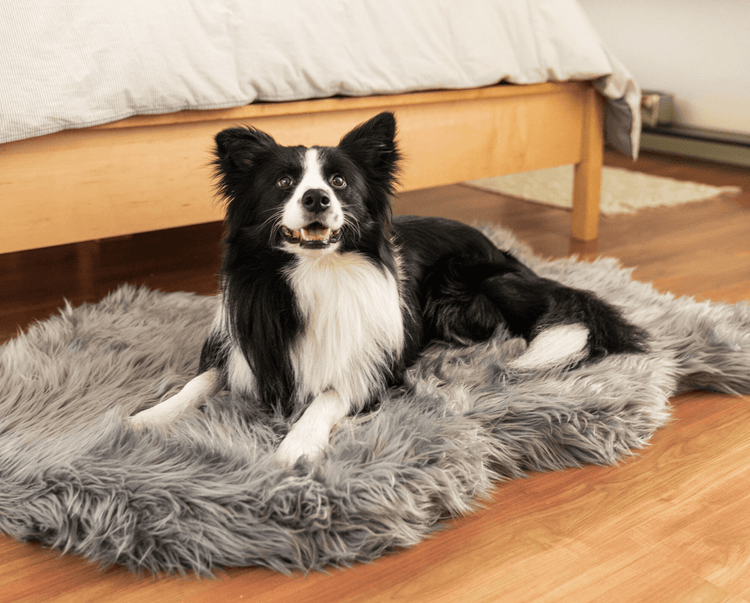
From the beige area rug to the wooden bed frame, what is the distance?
79cm

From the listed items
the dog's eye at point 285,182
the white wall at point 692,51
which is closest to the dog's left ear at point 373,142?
the dog's eye at point 285,182

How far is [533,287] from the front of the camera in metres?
1.92

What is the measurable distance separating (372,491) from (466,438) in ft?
0.86

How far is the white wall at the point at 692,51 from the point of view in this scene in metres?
4.48

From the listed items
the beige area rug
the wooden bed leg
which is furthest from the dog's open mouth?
the beige area rug

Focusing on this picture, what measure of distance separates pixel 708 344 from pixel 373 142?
1.04m

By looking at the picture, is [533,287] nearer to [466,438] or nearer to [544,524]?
[466,438]

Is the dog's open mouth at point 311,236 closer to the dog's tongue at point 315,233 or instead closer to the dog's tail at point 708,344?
the dog's tongue at point 315,233

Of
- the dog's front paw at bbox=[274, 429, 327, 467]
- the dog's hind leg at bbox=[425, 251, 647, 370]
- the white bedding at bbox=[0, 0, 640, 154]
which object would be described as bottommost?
the dog's front paw at bbox=[274, 429, 327, 467]

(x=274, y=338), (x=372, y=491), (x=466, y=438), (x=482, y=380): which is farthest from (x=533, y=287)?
(x=372, y=491)

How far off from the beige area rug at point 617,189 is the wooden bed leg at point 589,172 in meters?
0.55

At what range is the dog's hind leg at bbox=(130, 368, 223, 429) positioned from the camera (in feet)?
4.87

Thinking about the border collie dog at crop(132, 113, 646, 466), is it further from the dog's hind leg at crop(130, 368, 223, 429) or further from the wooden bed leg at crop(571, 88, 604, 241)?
the wooden bed leg at crop(571, 88, 604, 241)

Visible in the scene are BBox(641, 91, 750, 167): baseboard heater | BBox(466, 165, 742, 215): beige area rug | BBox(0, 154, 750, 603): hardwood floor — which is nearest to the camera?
BBox(0, 154, 750, 603): hardwood floor
